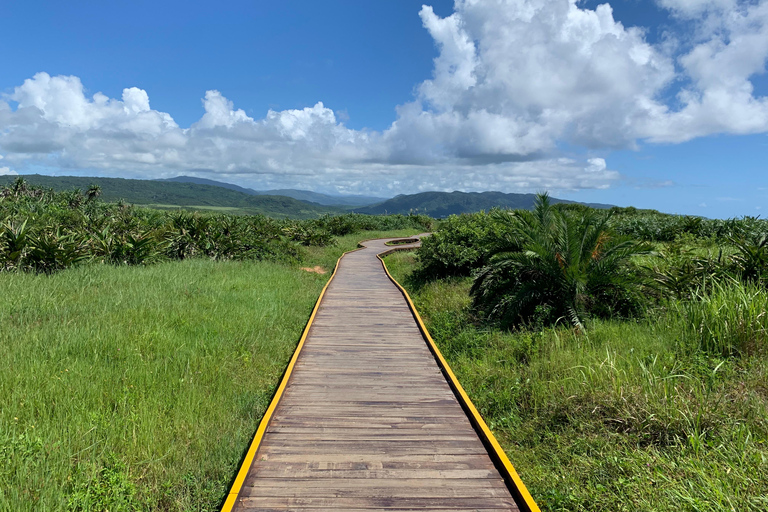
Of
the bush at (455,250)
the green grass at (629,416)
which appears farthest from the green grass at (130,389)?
the bush at (455,250)

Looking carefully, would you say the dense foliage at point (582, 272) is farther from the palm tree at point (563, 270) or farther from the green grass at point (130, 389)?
the green grass at point (130, 389)

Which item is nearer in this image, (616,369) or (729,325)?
(616,369)

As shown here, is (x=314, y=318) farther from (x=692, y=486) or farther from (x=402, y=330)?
(x=692, y=486)

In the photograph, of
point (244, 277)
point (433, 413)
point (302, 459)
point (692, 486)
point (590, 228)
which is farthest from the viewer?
point (244, 277)

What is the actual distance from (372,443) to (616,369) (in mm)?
3019

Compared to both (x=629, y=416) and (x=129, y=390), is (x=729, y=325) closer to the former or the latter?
(x=629, y=416)

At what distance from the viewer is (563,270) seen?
750cm

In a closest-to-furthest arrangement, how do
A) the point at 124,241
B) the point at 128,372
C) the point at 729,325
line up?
the point at 128,372, the point at 729,325, the point at 124,241

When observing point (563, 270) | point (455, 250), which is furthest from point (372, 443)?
point (455, 250)

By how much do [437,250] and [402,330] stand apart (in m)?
6.89

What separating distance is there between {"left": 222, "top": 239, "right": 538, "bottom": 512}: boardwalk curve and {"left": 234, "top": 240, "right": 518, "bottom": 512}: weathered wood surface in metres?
0.01

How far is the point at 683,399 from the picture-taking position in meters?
4.09

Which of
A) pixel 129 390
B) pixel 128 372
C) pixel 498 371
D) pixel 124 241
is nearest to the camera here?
pixel 129 390

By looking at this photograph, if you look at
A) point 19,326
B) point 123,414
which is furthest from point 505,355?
point 19,326
